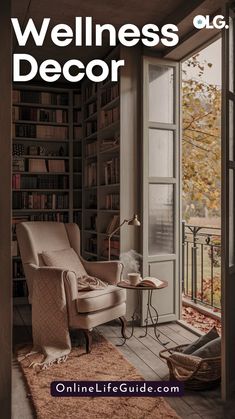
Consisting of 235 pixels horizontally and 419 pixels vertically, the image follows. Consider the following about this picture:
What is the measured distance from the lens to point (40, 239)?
160 inches

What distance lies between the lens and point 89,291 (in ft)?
11.7

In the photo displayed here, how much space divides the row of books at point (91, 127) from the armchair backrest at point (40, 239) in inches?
56.3

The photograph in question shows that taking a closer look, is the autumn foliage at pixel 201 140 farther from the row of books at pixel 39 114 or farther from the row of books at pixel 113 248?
the row of books at pixel 39 114

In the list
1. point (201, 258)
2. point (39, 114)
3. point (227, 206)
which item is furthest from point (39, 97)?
point (227, 206)


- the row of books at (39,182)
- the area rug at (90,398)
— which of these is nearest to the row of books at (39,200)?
the row of books at (39,182)

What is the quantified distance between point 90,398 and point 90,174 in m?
3.14

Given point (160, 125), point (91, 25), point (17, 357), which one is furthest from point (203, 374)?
point (91, 25)

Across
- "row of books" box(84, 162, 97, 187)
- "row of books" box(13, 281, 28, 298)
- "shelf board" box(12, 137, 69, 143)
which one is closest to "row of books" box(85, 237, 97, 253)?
"row of books" box(84, 162, 97, 187)

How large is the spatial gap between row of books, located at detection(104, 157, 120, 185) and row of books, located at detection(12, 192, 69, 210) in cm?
103

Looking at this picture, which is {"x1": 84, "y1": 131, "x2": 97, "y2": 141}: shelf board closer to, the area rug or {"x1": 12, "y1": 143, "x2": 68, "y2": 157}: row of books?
{"x1": 12, "y1": 143, "x2": 68, "y2": 157}: row of books

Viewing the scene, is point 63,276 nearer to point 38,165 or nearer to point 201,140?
point 38,165

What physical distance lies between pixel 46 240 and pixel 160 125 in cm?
159

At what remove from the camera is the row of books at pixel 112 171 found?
14.2ft

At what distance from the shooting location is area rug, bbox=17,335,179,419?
2.37 m
